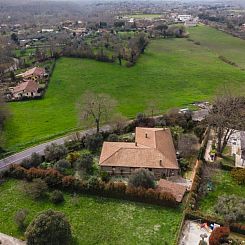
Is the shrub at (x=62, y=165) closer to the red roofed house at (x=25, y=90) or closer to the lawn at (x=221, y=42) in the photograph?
the red roofed house at (x=25, y=90)

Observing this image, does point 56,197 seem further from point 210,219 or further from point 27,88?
point 27,88

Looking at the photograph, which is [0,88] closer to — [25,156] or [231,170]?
[25,156]

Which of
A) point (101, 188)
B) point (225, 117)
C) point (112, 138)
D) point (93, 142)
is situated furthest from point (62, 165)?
point (225, 117)

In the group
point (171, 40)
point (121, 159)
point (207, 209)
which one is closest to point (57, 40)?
point (171, 40)

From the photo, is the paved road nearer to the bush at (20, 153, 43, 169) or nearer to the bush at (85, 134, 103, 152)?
the bush at (20, 153, 43, 169)

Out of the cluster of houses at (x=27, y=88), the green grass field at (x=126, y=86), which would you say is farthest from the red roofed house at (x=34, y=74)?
the green grass field at (x=126, y=86)
